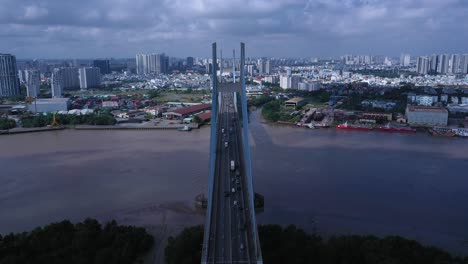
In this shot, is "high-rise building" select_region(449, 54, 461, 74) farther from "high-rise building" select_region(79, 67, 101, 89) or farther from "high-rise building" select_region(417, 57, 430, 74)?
"high-rise building" select_region(79, 67, 101, 89)

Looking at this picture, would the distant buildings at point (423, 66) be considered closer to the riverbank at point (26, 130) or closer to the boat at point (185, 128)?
the boat at point (185, 128)

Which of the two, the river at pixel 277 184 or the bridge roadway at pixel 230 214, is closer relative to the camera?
the bridge roadway at pixel 230 214

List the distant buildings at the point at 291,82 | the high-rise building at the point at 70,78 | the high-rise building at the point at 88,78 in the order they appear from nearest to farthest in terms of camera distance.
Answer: the distant buildings at the point at 291,82, the high-rise building at the point at 70,78, the high-rise building at the point at 88,78

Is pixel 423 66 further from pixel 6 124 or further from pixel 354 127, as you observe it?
pixel 6 124

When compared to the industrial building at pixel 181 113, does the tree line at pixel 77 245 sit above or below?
below

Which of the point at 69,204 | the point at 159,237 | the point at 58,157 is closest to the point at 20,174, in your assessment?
the point at 58,157

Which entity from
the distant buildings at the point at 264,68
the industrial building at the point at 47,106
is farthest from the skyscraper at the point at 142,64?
the industrial building at the point at 47,106

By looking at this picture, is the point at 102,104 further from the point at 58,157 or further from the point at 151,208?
the point at 151,208

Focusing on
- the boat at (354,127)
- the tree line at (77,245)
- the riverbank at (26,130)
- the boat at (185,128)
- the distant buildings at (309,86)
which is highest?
the distant buildings at (309,86)
